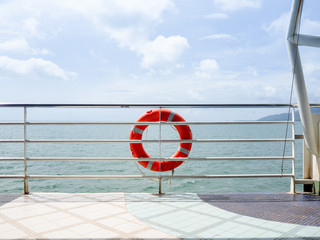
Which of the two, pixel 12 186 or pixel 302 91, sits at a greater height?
pixel 302 91

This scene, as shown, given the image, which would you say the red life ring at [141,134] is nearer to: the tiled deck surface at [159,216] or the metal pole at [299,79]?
the tiled deck surface at [159,216]

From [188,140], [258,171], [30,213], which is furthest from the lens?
[258,171]

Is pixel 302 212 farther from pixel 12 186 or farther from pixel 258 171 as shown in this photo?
pixel 258 171

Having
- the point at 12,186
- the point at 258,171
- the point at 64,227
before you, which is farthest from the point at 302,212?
the point at 258,171

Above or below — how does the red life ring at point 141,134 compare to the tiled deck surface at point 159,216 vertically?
above

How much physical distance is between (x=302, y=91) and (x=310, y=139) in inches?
17.5

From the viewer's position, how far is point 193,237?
1.87m

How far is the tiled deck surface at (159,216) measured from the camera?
1919 millimetres

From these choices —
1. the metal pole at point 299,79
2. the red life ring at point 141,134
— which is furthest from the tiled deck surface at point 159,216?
the metal pole at point 299,79

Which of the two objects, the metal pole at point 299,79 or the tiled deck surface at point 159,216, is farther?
the metal pole at point 299,79

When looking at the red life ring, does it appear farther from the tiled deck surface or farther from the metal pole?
the metal pole

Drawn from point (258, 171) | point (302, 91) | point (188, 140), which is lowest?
point (258, 171)

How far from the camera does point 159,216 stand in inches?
88.8

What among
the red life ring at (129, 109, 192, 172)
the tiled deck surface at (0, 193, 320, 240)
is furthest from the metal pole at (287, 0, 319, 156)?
the red life ring at (129, 109, 192, 172)
